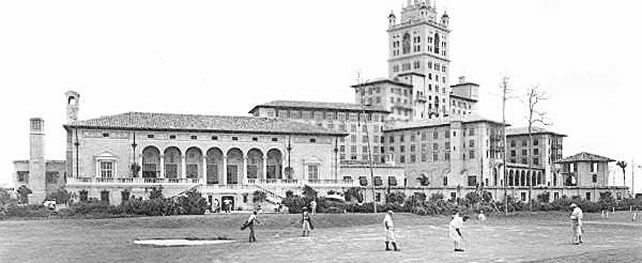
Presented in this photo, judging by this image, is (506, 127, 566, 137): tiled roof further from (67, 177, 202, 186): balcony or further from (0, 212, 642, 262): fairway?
(0, 212, 642, 262): fairway

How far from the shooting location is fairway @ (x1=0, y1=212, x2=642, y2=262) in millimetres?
26312

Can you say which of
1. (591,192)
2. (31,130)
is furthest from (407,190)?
(31,130)

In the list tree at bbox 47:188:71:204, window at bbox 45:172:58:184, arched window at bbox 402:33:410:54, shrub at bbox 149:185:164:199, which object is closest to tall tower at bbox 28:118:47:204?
window at bbox 45:172:58:184

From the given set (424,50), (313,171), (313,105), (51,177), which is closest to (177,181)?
(313,171)

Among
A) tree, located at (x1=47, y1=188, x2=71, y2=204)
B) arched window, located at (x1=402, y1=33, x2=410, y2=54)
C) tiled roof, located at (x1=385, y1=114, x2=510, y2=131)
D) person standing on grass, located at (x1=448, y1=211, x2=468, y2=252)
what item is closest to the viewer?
person standing on grass, located at (x1=448, y1=211, x2=468, y2=252)

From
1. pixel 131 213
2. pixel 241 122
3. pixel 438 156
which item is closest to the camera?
pixel 131 213

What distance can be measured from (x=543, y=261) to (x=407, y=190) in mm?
62198

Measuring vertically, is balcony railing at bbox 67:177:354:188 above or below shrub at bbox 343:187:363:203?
above

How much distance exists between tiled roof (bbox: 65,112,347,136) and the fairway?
94.0ft

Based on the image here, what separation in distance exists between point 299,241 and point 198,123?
156 ft

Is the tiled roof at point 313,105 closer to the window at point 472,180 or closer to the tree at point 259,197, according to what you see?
the window at point 472,180

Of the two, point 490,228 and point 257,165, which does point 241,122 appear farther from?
point 490,228

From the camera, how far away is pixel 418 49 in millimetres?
150625

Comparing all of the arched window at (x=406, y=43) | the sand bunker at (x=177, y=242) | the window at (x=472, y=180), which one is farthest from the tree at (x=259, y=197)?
the arched window at (x=406, y=43)
